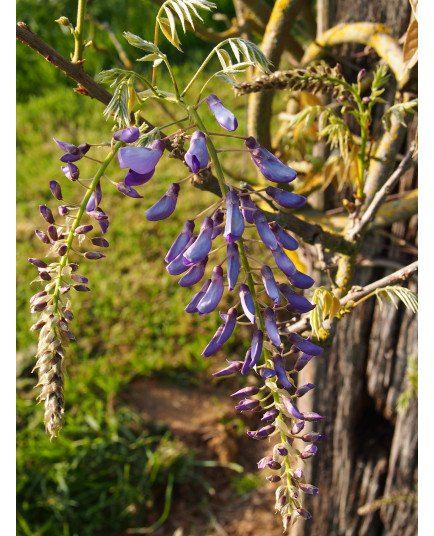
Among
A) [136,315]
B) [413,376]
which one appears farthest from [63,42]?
[413,376]

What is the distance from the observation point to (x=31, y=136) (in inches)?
175

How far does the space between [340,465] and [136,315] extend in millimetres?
1486

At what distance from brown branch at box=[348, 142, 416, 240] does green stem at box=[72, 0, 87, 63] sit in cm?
68

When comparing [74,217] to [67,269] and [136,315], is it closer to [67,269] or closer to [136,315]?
[67,269]

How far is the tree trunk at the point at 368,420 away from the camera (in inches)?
78.7

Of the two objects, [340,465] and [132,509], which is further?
[132,509]

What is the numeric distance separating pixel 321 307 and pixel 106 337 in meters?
2.39

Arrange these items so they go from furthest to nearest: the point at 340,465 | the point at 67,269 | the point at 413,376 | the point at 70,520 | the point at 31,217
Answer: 1. the point at 31,217
2. the point at 70,520
3. the point at 340,465
4. the point at 413,376
5. the point at 67,269

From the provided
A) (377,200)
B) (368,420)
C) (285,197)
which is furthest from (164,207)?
(368,420)

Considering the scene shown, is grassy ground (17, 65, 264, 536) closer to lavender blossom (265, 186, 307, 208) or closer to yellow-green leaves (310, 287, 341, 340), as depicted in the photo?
yellow-green leaves (310, 287, 341, 340)

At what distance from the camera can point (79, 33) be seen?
876 millimetres

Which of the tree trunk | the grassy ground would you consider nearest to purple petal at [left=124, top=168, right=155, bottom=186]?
the tree trunk

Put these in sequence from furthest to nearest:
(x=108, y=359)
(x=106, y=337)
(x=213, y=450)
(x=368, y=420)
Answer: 1. (x=106, y=337)
2. (x=108, y=359)
3. (x=213, y=450)
4. (x=368, y=420)

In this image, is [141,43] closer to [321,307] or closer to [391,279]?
[321,307]
